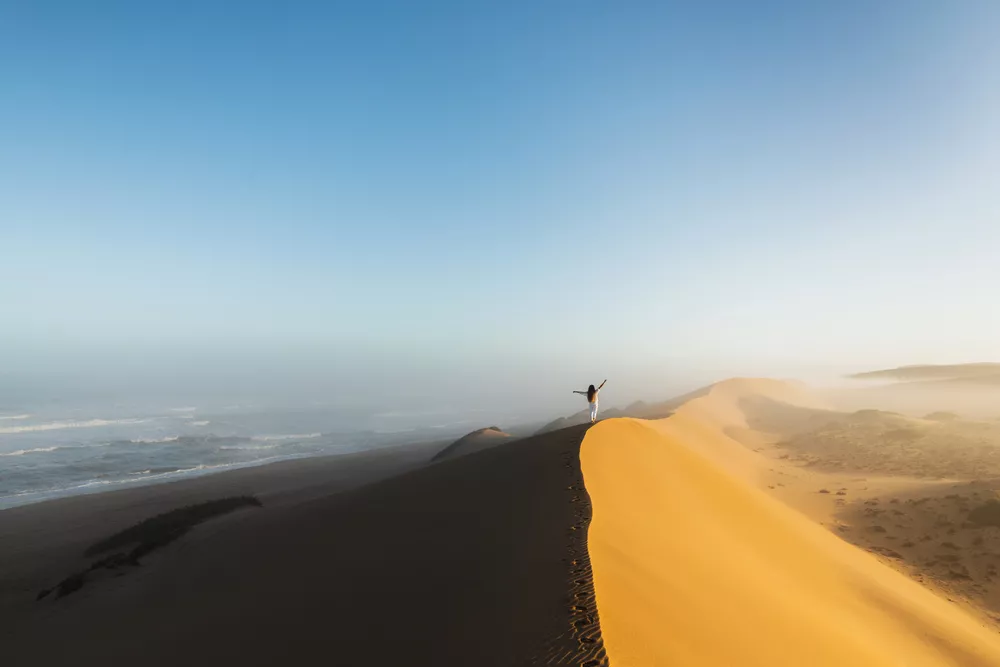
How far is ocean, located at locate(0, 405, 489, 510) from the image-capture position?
97.1ft

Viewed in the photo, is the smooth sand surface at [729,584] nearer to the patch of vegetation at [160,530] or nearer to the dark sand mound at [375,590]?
the dark sand mound at [375,590]

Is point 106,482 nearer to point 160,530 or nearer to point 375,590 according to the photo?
point 160,530

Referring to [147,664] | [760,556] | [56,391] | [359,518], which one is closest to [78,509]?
[359,518]

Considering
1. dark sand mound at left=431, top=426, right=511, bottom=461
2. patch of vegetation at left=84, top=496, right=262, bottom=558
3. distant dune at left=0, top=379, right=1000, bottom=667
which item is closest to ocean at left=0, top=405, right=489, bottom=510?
distant dune at left=0, top=379, right=1000, bottom=667

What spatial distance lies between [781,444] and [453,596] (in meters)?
36.4

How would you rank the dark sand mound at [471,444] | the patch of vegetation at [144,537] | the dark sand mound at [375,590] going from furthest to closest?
1. the dark sand mound at [471,444]
2. the patch of vegetation at [144,537]
3. the dark sand mound at [375,590]

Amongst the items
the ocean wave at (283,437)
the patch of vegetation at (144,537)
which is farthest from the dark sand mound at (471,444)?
the ocean wave at (283,437)

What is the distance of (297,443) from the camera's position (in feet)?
151

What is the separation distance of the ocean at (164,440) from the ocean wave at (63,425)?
2.9 inches

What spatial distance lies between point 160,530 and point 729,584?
1684 centimetres

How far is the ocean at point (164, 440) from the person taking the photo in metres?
29.6

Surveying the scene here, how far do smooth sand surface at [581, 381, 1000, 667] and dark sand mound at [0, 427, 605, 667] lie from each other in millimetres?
482

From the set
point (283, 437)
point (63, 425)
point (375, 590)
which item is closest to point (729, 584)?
point (375, 590)

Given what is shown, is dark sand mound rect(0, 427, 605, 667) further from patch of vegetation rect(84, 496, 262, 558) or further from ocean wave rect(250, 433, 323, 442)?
ocean wave rect(250, 433, 323, 442)
